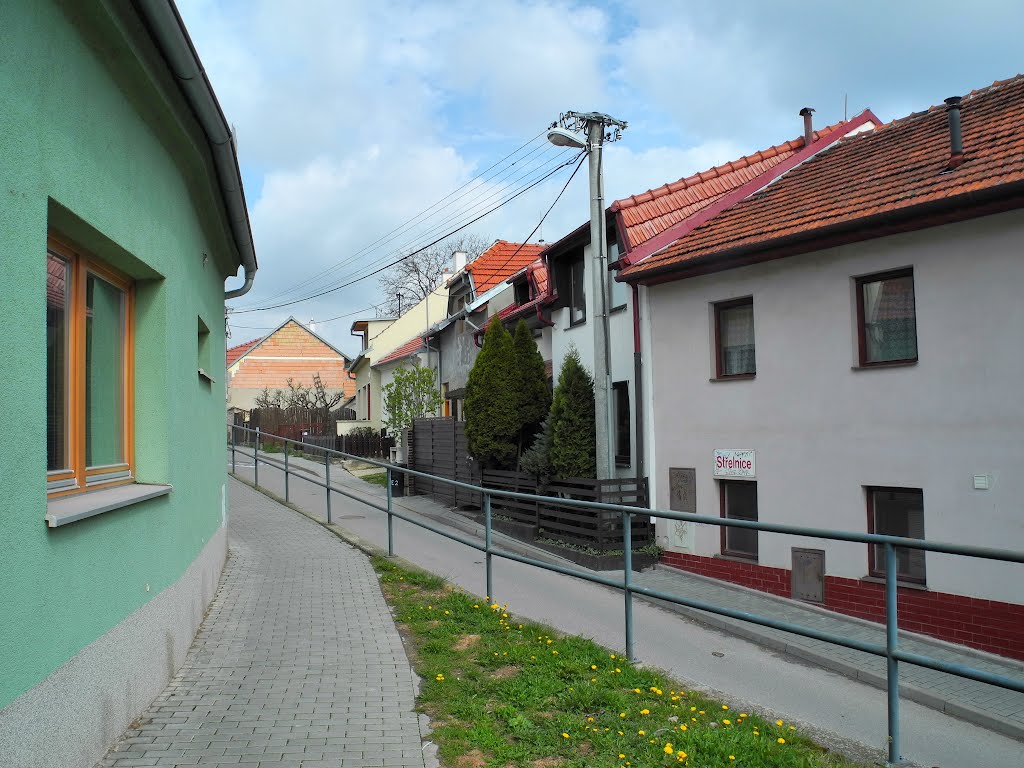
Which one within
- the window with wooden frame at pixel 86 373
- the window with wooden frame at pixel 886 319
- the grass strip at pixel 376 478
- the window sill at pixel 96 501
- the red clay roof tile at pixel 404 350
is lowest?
the grass strip at pixel 376 478

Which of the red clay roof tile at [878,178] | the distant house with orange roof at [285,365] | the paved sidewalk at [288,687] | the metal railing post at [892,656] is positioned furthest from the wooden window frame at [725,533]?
the distant house with orange roof at [285,365]

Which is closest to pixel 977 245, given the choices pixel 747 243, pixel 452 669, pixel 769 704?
pixel 747 243

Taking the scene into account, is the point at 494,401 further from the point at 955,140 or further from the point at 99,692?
the point at 99,692

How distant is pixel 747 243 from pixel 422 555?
5899 mm

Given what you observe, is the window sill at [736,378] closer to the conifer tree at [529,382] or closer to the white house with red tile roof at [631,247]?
the white house with red tile roof at [631,247]

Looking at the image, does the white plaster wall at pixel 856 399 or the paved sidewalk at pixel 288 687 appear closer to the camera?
the paved sidewalk at pixel 288 687

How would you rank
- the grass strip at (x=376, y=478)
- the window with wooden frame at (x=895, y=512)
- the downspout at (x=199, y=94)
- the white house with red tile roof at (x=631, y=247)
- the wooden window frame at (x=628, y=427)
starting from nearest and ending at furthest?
the downspout at (x=199, y=94) < the window with wooden frame at (x=895, y=512) < the white house with red tile roof at (x=631, y=247) < the wooden window frame at (x=628, y=427) < the grass strip at (x=376, y=478)

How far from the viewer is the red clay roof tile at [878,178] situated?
Answer: 9617 mm

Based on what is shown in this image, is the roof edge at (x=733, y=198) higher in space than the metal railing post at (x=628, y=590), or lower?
higher

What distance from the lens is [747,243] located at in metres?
11.5

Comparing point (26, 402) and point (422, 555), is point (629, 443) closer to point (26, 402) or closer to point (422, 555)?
point (422, 555)

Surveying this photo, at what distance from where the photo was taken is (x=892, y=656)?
401 centimetres

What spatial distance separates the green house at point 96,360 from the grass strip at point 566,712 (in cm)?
164

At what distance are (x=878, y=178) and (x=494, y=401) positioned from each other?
8.15 meters
